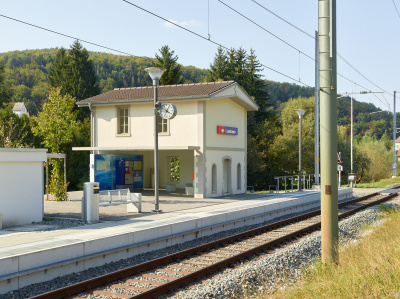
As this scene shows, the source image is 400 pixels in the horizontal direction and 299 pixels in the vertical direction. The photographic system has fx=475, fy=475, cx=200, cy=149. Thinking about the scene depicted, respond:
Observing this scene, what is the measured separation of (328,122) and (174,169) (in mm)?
22760

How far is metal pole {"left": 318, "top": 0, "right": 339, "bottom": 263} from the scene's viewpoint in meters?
8.16

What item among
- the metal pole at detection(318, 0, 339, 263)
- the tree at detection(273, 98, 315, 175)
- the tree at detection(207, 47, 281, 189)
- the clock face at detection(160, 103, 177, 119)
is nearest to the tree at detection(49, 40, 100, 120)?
the tree at detection(207, 47, 281, 189)

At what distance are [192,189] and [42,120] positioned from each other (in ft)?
29.4

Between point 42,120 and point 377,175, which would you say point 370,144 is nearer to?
point 377,175

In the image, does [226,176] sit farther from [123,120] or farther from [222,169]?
[123,120]

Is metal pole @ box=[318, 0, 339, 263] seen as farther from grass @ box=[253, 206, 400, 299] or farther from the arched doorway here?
the arched doorway

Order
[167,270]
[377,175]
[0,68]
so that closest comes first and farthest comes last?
[167,270] < [0,68] < [377,175]

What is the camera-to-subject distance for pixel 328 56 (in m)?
8.16

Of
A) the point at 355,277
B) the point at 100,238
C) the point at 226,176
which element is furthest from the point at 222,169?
the point at 355,277

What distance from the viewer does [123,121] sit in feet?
91.4

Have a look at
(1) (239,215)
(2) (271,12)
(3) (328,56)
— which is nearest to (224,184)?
(1) (239,215)

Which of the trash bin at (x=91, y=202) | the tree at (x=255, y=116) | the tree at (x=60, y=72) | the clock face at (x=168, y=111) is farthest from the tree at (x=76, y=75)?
the trash bin at (x=91, y=202)

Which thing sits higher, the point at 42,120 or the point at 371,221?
the point at 42,120

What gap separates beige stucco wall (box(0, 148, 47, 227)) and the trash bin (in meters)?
1.69
